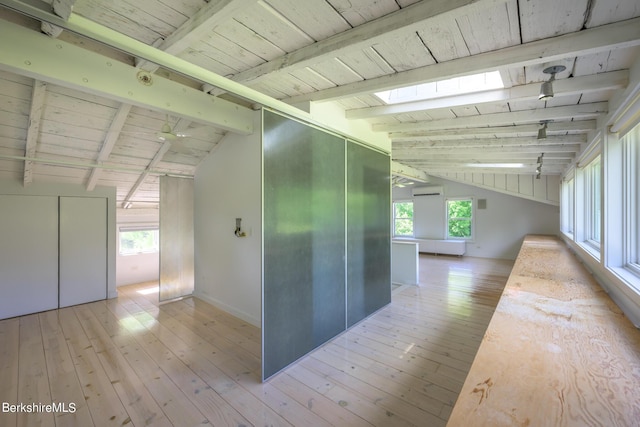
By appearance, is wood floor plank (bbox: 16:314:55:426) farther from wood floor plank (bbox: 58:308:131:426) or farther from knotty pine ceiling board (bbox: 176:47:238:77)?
knotty pine ceiling board (bbox: 176:47:238:77)

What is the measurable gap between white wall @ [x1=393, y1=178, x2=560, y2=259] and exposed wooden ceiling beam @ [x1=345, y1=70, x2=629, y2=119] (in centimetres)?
685

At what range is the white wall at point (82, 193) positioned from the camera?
12.6 ft

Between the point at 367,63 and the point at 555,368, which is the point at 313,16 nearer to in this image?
the point at 367,63

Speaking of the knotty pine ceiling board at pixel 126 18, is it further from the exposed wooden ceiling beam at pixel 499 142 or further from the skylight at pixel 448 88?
the exposed wooden ceiling beam at pixel 499 142

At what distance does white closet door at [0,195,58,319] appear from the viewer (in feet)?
12.4

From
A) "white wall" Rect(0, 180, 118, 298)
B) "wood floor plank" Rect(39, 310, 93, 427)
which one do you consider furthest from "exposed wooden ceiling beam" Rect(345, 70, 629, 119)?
"white wall" Rect(0, 180, 118, 298)

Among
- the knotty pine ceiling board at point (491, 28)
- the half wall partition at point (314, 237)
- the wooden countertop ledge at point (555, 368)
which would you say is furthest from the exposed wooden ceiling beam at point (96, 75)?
the wooden countertop ledge at point (555, 368)

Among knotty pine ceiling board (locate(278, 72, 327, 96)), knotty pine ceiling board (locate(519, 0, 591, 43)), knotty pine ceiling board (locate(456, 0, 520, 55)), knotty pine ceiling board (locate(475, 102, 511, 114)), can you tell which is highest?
knotty pine ceiling board (locate(278, 72, 327, 96))

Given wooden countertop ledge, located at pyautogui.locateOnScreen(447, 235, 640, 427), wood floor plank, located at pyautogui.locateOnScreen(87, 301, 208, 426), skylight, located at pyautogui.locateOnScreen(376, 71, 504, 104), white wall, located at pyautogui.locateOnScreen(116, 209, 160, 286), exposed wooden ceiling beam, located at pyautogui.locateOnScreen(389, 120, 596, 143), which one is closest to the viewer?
wooden countertop ledge, located at pyautogui.locateOnScreen(447, 235, 640, 427)

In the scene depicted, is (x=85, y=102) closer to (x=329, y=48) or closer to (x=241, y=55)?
(x=241, y=55)

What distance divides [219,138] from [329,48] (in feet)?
9.57

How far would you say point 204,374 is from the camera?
2393 millimetres

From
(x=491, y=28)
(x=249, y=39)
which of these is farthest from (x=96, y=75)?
(x=491, y=28)

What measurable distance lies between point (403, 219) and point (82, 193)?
8.92 metres
